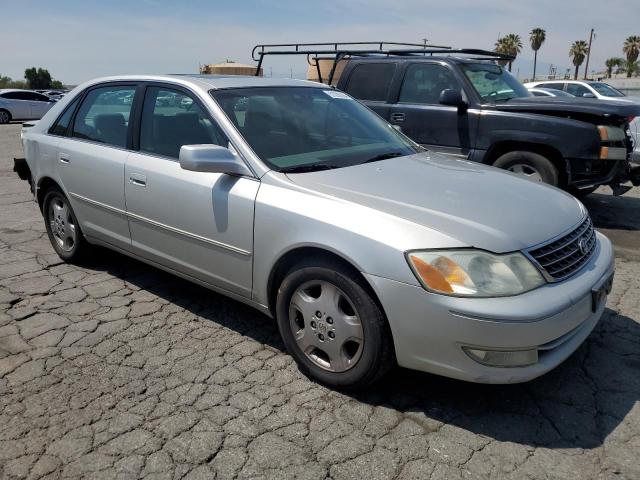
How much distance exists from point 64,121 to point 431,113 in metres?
4.14

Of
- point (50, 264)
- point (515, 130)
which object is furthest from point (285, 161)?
point (515, 130)

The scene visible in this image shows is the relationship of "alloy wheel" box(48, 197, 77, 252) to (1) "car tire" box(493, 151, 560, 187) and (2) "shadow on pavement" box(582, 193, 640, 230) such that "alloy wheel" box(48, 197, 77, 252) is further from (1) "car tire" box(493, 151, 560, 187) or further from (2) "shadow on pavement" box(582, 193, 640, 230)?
(2) "shadow on pavement" box(582, 193, 640, 230)

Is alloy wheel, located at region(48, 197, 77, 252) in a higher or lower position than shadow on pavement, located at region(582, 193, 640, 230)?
higher

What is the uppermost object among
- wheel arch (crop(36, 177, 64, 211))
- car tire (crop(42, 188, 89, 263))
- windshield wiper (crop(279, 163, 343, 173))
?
windshield wiper (crop(279, 163, 343, 173))

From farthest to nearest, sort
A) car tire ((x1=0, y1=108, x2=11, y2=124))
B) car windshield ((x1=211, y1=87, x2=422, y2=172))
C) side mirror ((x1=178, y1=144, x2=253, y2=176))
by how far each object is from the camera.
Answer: car tire ((x1=0, y1=108, x2=11, y2=124)), car windshield ((x1=211, y1=87, x2=422, y2=172)), side mirror ((x1=178, y1=144, x2=253, y2=176))

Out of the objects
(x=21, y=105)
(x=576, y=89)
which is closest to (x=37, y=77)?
(x=21, y=105)

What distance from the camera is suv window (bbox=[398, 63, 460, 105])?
22.0 feet

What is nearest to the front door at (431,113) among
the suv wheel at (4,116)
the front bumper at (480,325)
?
the front bumper at (480,325)

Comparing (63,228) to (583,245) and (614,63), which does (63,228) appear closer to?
(583,245)

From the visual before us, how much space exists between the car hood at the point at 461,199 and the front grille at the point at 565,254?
0.05 meters

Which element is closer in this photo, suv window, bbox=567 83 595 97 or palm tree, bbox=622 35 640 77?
suv window, bbox=567 83 595 97

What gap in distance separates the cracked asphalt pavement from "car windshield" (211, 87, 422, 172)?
3.90ft

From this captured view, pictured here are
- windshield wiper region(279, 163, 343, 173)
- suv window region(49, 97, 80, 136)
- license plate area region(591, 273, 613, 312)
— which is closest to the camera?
license plate area region(591, 273, 613, 312)

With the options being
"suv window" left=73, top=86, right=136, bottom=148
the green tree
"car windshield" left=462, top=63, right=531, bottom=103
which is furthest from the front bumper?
the green tree
